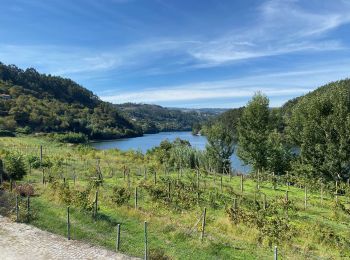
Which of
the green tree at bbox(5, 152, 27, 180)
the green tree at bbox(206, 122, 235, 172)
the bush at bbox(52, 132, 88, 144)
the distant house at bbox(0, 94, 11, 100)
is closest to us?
the green tree at bbox(5, 152, 27, 180)

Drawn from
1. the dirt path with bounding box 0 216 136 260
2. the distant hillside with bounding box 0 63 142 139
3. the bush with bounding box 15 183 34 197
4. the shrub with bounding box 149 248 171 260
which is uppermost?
the distant hillside with bounding box 0 63 142 139

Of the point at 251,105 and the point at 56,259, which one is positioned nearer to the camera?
the point at 56,259

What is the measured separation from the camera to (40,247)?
13.4m

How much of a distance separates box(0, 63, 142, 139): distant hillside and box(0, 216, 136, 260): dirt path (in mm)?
100517

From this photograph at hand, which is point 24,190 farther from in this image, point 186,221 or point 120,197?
point 186,221

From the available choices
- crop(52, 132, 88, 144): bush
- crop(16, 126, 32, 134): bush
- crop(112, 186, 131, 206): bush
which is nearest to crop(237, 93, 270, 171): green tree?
crop(112, 186, 131, 206): bush

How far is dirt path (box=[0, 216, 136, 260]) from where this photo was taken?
12.5 meters

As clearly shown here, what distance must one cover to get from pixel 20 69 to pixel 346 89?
190 meters

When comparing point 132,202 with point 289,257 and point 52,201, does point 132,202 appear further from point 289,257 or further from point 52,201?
point 289,257

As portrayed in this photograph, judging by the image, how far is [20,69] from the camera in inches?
7657

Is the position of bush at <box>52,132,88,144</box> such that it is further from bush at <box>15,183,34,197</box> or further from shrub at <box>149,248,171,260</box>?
shrub at <box>149,248,171,260</box>

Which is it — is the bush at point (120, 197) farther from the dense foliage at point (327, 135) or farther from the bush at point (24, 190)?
the dense foliage at point (327, 135)

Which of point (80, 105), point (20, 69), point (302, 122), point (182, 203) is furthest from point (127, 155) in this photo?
point (20, 69)

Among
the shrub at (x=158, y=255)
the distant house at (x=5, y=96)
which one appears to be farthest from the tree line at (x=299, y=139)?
the distant house at (x=5, y=96)
